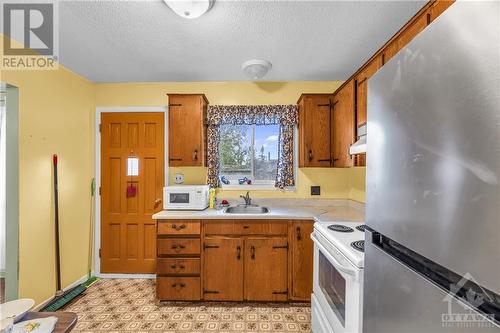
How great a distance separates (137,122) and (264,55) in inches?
72.7

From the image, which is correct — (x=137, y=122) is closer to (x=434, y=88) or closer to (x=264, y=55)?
(x=264, y=55)

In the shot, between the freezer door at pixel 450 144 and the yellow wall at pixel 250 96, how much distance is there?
225cm

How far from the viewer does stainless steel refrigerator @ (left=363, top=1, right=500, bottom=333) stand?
0.44 meters

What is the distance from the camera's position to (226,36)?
194 centimetres

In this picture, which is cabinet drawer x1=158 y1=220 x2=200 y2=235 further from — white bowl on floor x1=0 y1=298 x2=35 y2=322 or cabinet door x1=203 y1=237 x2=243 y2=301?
white bowl on floor x1=0 y1=298 x2=35 y2=322

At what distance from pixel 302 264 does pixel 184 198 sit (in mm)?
1451

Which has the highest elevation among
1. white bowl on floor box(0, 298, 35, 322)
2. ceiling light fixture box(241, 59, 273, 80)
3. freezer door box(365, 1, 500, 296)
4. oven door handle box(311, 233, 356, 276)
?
ceiling light fixture box(241, 59, 273, 80)

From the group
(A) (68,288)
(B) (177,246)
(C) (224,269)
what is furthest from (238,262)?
(A) (68,288)

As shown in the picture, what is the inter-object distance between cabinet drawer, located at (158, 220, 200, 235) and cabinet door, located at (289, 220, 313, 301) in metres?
1.03

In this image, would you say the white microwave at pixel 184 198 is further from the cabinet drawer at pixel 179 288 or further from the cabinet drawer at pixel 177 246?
the cabinet drawer at pixel 179 288

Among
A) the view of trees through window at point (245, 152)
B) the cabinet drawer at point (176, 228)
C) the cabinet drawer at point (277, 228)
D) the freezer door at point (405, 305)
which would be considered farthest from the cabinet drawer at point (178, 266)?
the freezer door at point (405, 305)

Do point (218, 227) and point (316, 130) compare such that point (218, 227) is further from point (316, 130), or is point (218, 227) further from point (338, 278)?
point (316, 130)

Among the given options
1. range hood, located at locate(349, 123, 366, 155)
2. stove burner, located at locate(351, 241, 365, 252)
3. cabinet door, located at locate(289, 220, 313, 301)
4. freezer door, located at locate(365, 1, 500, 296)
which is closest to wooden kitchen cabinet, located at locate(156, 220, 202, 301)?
cabinet door, located at locate(289, 220, 313, 301)

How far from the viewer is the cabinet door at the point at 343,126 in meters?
2.11
